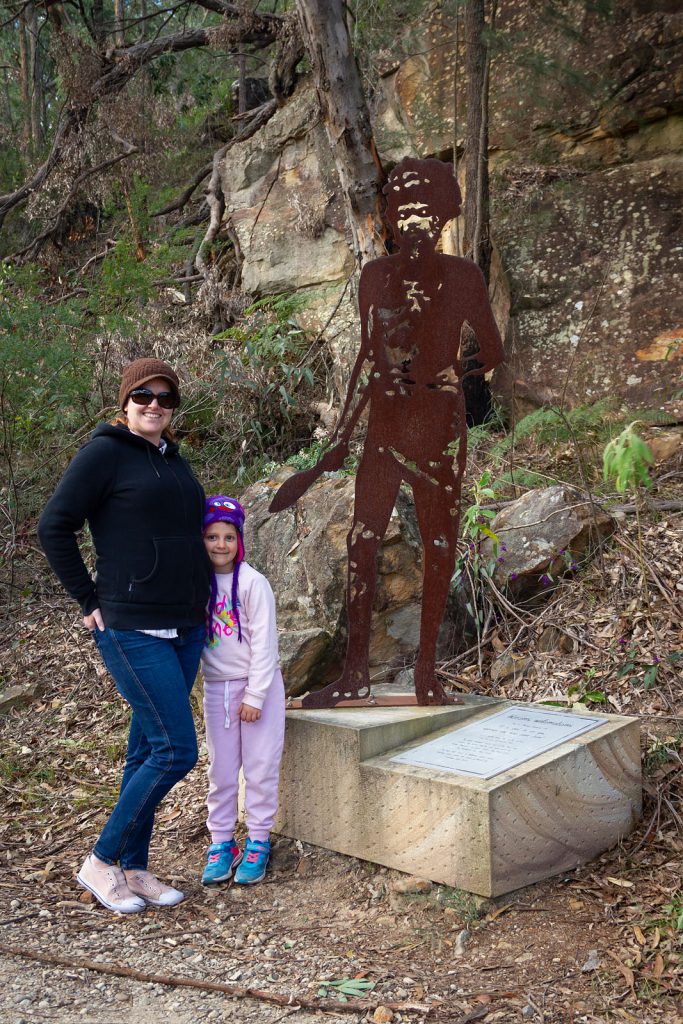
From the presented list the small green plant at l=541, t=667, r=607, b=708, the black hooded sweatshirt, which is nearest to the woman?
the black hooded sweatshirt

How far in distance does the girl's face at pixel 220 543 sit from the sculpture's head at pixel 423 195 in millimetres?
1633

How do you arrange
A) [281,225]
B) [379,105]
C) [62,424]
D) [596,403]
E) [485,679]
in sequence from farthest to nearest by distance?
1. [281,225]
2. [379,105]
3. [62,424]
4. [596,403]
5. [485,679]

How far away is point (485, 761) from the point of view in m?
3.74

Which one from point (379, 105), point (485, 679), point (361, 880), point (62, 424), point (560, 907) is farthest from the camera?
point (379, 105)

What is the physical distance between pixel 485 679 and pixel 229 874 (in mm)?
1873

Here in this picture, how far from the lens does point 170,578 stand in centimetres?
361

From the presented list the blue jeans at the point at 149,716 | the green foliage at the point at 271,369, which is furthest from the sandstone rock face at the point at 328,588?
the green foliage at the point at 271,369

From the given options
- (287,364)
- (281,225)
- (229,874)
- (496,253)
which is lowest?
(229,874)

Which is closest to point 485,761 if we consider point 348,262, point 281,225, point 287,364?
point 287,364

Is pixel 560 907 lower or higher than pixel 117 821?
lower

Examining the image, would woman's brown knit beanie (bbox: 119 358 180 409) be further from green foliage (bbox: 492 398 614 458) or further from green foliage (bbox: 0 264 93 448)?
green foliage (bbox: 0 264 93 448)

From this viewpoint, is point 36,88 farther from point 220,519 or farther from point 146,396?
point 220,519

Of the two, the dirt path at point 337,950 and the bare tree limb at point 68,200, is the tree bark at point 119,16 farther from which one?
the dirt path at point 337,950

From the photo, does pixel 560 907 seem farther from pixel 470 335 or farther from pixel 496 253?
pixel 496 253
